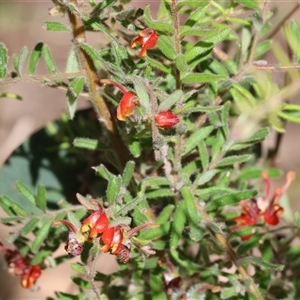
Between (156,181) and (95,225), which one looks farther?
(156,181)

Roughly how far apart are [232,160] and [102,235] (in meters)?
0.35

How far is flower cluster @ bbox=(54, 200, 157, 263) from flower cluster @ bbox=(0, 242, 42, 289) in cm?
43

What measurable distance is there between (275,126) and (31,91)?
6.78ft

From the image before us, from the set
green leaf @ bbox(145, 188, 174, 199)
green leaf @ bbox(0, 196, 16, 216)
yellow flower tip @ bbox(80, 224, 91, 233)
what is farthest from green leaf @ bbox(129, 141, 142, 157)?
green leaf @ bbox(0, 196, 16, 216)

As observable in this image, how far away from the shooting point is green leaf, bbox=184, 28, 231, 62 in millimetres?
873

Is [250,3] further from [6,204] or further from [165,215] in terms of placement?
[6,204]

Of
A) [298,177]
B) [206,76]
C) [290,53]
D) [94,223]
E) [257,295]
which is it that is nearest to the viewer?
[94,223]

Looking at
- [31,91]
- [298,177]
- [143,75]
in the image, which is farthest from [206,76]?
[31,91]

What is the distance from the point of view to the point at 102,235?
0.77 metres

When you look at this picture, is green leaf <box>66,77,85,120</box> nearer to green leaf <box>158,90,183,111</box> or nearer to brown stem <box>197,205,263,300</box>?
green leaf <box>158,90,183,111</box>

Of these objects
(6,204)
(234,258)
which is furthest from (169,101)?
(6,204)

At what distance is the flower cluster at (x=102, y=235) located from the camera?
771mm

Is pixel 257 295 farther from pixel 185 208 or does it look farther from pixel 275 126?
pixel 275 126

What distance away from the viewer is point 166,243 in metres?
1.03
